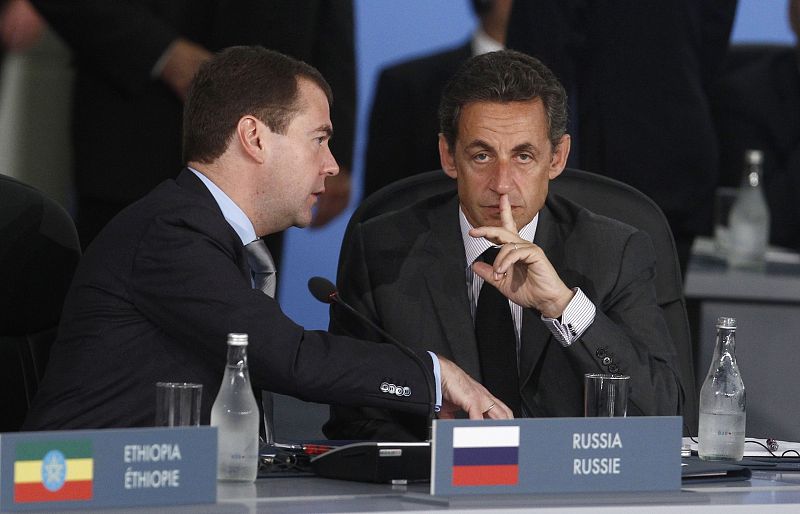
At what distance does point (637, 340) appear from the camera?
2301mm

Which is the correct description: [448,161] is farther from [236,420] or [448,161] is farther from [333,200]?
[333,200]

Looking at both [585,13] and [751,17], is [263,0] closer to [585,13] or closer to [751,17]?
[585,13]

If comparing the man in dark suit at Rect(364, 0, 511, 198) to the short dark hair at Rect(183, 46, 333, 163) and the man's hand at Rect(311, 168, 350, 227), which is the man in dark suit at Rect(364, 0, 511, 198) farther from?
the short dark hair at Rect(183, 46, 333, 163)

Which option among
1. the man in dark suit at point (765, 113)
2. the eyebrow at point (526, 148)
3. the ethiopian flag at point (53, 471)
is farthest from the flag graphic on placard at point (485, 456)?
the man in dark suit at point (765, 113)

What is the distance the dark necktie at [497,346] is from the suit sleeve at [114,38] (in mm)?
1513

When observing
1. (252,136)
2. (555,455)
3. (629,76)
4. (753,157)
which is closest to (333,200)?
(629,76)

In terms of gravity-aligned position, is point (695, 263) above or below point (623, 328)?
above

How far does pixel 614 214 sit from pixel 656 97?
55.5 inches

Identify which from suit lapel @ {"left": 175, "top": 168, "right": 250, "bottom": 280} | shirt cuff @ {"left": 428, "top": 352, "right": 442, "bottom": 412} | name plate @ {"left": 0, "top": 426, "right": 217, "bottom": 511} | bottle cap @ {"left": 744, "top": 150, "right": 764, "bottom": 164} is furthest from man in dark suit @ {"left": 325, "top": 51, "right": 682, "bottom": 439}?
bottle cap @ {"left": 744, "top": 150, "right": 764, "bottom": 164}

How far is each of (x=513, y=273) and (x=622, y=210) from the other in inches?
18.6

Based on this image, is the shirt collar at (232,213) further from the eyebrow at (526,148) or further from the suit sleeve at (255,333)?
the eyebrow at (526,148)

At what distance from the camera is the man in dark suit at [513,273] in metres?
2.18

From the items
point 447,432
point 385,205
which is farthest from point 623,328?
point 447,432

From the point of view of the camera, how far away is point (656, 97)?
3.90 metres
